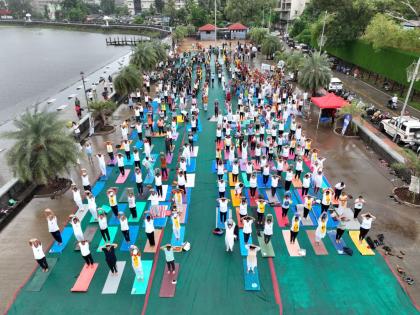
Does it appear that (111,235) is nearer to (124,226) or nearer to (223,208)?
(124,226)

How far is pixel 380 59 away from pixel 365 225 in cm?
2382

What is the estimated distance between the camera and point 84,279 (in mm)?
8508

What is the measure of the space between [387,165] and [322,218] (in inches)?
297

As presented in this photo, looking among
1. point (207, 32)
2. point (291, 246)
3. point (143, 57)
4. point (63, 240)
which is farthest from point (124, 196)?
point (207, 32)

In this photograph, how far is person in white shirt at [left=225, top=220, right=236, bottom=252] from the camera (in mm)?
8789

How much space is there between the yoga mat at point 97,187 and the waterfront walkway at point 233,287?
276 cm

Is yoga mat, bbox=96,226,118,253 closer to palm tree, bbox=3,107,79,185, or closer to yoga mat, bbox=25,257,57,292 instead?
yoga mat, bbox=25,257,57,292

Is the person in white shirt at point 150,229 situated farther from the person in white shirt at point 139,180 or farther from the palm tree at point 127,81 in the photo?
the palm tree at point 127,81

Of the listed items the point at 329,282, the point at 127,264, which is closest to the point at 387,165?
the point at 329,282

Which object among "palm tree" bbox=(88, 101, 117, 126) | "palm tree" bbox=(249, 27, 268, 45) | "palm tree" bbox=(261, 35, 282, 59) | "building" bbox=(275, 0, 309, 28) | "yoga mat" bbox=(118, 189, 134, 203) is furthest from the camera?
"building" bbox=(275, 0, 309, 28)

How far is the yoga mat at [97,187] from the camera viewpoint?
12.5 m

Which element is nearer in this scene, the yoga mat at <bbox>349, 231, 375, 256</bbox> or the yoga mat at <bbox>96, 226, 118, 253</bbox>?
the yoga mat at <bbox>349, 231, 375, 256</bbox>

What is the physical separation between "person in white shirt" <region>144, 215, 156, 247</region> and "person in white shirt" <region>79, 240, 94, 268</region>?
1.61 m

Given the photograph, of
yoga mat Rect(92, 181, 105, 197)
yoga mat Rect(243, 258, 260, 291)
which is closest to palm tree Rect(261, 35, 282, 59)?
yoga mat Rect(92, 181, 105, 197)
